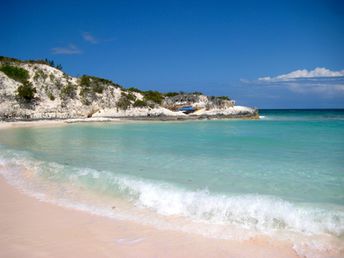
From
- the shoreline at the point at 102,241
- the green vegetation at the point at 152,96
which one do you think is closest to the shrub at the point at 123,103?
the green vegetation at the point at 152,96

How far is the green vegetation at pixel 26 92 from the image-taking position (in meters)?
35.6

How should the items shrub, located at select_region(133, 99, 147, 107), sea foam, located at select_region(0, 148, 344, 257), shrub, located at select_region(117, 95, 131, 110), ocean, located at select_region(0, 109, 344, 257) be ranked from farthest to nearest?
shrub, located at select_region(133, 99, 147, 107) → shrub, located at select_region(117, 95, 131, 110) → ocean, located at select_region(0, 109, 344, 257) → sea foam, located at select_region(0, 148, 344, 257)

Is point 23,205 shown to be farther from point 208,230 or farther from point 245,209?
point 245,209

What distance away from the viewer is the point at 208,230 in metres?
4.20

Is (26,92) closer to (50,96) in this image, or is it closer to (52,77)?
(50,96)

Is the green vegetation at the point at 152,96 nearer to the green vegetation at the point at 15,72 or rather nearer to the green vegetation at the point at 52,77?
the green vegetation at the point at 52,77

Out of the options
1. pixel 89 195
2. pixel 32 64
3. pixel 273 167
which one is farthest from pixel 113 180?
pixel 32 64

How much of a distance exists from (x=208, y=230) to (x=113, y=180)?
9.80 feet

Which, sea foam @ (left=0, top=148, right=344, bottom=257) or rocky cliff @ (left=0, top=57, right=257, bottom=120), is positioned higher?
rocky cliff @ (left=0, top=57, right=257, bottom=120)

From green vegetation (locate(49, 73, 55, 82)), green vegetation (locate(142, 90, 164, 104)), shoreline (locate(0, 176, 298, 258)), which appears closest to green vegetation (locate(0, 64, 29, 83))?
green vegetation (locate(49, 73, 55, 82))

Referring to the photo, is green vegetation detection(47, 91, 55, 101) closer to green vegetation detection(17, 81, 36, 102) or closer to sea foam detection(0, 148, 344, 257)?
green vegetation detection(17, 81, 36, 102)

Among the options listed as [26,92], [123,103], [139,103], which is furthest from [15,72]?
[139,103]

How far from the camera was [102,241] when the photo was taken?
3.84 meters

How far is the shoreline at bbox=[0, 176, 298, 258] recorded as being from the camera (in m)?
3.53
